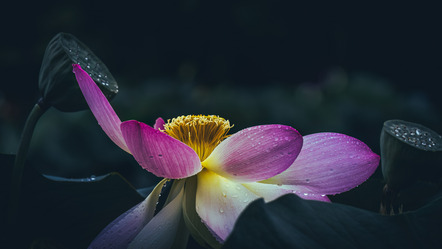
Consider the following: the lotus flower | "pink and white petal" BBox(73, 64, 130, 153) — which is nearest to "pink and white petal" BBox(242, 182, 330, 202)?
the lotus flower

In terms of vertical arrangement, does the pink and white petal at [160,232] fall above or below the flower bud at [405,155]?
below

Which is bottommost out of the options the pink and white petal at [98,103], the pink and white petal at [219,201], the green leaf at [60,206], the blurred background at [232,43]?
the blurred background at [232,43]

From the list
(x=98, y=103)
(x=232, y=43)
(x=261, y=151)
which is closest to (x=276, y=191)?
(x=261, y=151)

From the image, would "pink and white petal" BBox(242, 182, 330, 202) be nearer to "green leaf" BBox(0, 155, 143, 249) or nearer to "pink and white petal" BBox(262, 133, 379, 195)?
"pink and white petal" BBox(262, 133, 379, 195)

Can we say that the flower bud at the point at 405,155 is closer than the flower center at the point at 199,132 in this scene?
Yes

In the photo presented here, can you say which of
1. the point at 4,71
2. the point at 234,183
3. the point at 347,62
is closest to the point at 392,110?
the point at 347,62

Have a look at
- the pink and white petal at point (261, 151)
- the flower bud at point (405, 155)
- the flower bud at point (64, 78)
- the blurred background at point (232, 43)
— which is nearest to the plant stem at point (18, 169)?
the flower bud at point (64, 78)

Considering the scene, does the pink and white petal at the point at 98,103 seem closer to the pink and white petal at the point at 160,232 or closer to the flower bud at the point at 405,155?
the pink and white petal at the point at 160,232
